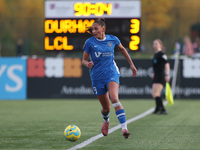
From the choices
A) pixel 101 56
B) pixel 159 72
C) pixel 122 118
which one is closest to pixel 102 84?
pixel 101 56

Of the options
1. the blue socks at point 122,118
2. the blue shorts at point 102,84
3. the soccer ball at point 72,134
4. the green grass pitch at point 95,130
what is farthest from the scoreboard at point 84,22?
the soccer ball at point 72,134

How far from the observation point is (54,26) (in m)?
17.4

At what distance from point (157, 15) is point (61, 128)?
105ft

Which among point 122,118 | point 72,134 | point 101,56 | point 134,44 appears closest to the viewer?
point 72,134

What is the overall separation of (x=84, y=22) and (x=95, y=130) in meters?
8.25

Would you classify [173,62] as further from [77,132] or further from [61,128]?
[77,132]

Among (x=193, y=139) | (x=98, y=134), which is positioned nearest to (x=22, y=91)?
(x=98, y=134)

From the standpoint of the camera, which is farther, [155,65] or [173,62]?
[173,62]

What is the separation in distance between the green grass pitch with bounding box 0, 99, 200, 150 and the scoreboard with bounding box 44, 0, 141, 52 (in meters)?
3.56

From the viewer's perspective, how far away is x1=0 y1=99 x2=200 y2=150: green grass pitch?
7508 millimetres

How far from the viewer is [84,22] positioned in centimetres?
1734

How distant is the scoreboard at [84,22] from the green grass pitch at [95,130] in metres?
3.56

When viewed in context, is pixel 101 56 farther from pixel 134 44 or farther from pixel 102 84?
pixel 134 44

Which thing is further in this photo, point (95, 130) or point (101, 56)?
point (95, 130)
